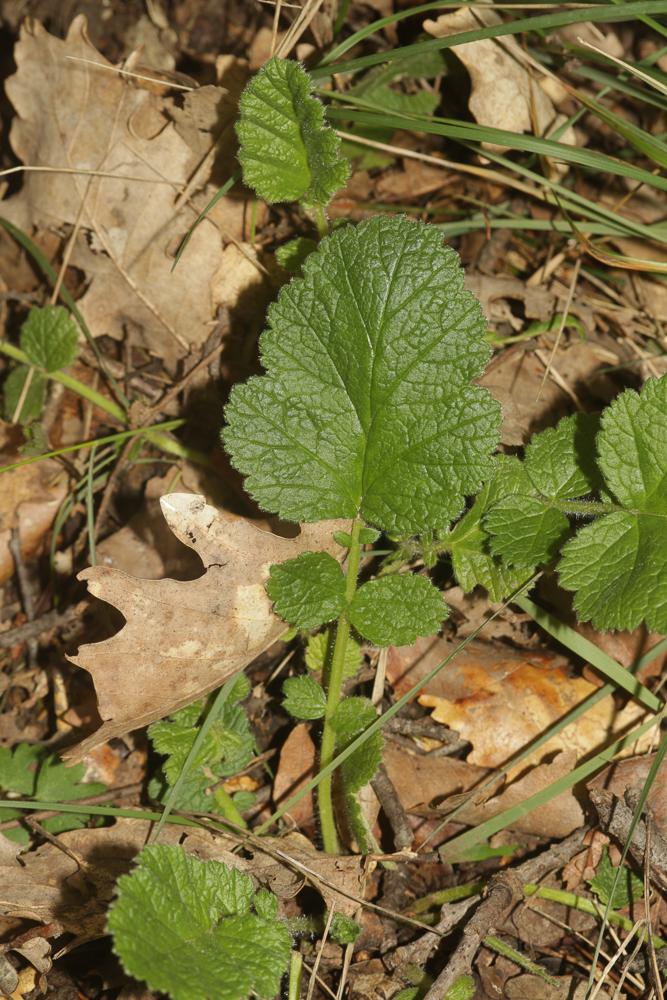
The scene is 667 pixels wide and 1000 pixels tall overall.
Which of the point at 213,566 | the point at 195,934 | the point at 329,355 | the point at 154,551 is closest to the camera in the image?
the point at 195,934

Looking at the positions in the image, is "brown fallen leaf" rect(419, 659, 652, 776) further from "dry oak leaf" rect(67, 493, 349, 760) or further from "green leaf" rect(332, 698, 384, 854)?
"dry oak leaf" rect(67, 493, 349, 760)

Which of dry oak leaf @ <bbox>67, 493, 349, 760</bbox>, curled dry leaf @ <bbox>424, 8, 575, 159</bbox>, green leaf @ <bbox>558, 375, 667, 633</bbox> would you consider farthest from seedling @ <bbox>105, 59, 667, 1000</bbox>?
curled dry leaf @ <bbox>424, 8, 575, 159</bbox>

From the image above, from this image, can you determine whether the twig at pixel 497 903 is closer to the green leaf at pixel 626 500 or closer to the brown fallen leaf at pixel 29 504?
the green leaf at pixel 626 500

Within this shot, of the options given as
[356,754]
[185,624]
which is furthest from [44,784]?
[356,754]

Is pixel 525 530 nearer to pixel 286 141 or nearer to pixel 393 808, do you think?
pixel 393 808

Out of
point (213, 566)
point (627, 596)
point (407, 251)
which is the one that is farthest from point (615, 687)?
point (407, 251)

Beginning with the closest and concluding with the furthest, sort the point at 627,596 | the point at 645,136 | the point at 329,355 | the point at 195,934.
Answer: the point at 195,934 → the point at 627,596 → the point at 329,355 → the point at 645,136

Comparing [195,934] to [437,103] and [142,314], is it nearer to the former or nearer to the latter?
[142,314]
